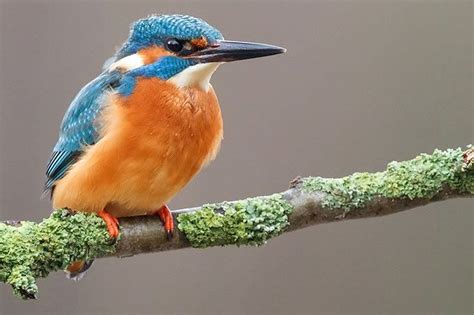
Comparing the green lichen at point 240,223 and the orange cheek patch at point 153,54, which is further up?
the orange cheek patch at point 153,54

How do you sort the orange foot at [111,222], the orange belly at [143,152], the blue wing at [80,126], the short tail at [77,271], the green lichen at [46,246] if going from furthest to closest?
the short tail at [77,271]
the blue wing at [80,126]
the orange belly at [143,152]
the orange foot at [111,222]
the green lichen at [46,246]

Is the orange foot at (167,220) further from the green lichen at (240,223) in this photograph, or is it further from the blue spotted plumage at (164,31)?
the blue spotted plumage at (164,31)

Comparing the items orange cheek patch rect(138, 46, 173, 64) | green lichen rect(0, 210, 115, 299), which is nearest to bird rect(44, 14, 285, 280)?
orange cheek patch rect(138, 46, 173, 64)

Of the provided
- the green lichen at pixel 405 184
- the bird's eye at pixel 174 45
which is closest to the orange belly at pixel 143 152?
the bird's eye at pixel 174 45

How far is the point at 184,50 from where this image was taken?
99.0 inches

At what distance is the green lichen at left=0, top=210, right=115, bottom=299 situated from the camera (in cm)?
197

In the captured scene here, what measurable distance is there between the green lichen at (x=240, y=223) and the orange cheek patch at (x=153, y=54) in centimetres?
51

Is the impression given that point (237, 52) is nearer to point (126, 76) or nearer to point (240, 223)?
point (126, 76)

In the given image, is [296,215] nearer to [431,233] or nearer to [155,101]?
[155,101]

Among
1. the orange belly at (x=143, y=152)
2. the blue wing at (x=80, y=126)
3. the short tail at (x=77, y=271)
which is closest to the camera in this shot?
the orange belly at (x=143, y=152)

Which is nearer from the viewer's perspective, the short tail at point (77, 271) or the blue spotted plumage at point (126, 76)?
the blue spotted plumage at point (126, 76)

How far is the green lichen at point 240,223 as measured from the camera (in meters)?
2.31

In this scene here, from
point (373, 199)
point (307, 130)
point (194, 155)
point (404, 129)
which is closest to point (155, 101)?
point (194, 155)

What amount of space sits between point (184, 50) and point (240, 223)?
1.88 feet
